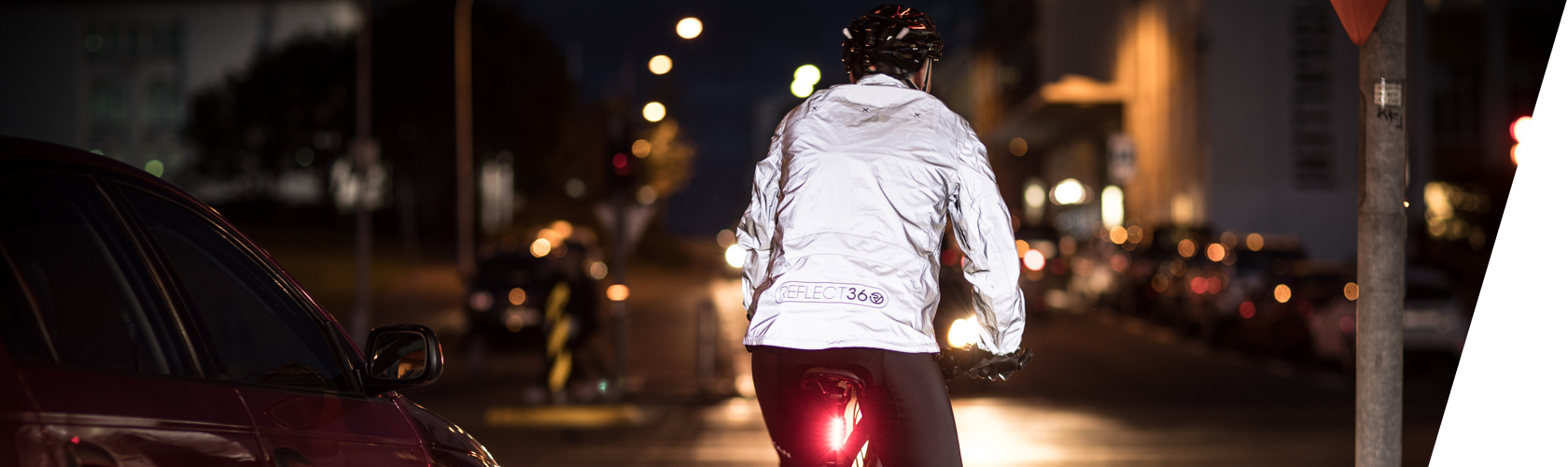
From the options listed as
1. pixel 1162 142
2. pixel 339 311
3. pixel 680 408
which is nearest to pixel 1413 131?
pixel 1162 142

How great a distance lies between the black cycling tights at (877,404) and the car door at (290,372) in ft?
2.56

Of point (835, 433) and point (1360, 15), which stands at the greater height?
point (1360, 15)

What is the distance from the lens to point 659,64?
2242 centimetres

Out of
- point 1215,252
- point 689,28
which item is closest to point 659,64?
point 689,28

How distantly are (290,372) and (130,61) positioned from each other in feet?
225

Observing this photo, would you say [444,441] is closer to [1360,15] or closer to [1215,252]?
[1360,15]

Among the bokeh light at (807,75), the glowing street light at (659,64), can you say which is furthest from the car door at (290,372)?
the glowing street light at (659,64)

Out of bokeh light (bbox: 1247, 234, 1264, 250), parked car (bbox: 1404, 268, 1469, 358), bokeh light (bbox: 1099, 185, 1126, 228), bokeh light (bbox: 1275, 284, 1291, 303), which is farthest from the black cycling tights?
bokeh light (bbox: 1099, 185, 1126, 228)

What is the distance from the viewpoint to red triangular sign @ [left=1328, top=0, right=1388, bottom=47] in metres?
4.07

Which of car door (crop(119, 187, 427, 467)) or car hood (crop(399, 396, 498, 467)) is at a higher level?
car door (crop(119, 187, 427, 467))

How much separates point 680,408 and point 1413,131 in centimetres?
2125

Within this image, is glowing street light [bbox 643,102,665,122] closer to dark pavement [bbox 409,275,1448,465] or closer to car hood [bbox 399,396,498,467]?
dark pavement [bbox 409,275,1448,465]

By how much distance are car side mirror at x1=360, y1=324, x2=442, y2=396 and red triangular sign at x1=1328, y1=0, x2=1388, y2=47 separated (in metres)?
2.60

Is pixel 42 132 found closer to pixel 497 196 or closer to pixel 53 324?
pixel 497 196
